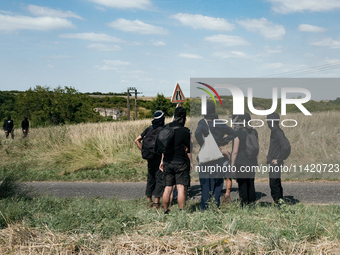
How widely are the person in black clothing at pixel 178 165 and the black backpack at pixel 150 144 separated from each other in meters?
0.74

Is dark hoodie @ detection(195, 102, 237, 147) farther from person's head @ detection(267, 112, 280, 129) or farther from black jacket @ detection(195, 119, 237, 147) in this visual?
person's head @ detection(267, 112, 280, 129)

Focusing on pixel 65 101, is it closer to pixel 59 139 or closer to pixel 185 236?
pixel 59 139

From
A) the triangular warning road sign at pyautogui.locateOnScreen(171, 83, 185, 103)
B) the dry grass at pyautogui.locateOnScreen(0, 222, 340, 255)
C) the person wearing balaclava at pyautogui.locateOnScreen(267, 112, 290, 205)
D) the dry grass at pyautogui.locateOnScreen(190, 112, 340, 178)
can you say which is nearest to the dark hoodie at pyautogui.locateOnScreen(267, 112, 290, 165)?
the person wearing balaclava at pyautogui.locateOnScreen(267, 112, 290, 205)

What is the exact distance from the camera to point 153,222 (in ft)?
12.1

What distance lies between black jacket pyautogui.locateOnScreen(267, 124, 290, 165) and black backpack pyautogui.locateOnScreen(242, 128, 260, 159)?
0.96 ft

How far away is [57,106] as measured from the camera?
126ft

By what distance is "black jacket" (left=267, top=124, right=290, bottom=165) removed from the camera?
5.13 m

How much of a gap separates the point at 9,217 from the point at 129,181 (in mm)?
4978

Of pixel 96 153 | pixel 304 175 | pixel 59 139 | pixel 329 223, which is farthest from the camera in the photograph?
pixel 59 139

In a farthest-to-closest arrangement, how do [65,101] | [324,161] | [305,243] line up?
[65,101], [324,161], [305,243]

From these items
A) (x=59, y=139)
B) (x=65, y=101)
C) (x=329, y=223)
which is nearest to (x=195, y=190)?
(x=329, y=223)

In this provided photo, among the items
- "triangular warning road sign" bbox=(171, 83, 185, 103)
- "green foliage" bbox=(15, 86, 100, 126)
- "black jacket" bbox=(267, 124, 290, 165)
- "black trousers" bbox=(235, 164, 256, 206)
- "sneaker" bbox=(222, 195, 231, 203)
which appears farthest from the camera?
"green foliage" bbox=(15, 86, 100, 126)

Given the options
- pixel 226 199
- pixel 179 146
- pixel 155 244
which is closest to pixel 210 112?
pixel 179 146

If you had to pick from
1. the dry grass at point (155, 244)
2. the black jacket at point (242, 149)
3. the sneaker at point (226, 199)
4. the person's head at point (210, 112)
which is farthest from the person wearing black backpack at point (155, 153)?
the dry grass at point (155, 244)
